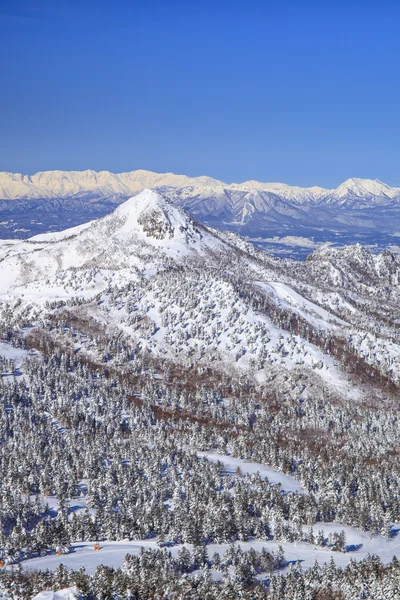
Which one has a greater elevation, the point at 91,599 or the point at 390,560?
the point at 91,599

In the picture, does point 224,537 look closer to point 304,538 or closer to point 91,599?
point 304,538

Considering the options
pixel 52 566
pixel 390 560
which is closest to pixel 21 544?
pixel 52 566

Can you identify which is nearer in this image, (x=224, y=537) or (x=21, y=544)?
(x=21, y=544)

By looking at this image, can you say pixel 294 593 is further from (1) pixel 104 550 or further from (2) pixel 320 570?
(1) pixel 104 550

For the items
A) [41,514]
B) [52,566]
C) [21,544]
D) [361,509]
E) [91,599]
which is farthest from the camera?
[361,509]

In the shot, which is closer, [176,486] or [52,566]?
[52,566]

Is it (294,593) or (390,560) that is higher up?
(294,593)

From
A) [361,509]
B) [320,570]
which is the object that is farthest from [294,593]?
[361,509]

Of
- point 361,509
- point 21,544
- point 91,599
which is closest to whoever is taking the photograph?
point 91,599

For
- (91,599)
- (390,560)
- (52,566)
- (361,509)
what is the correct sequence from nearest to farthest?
(91,599)
(52,566)
(390,560)
(361,509)
